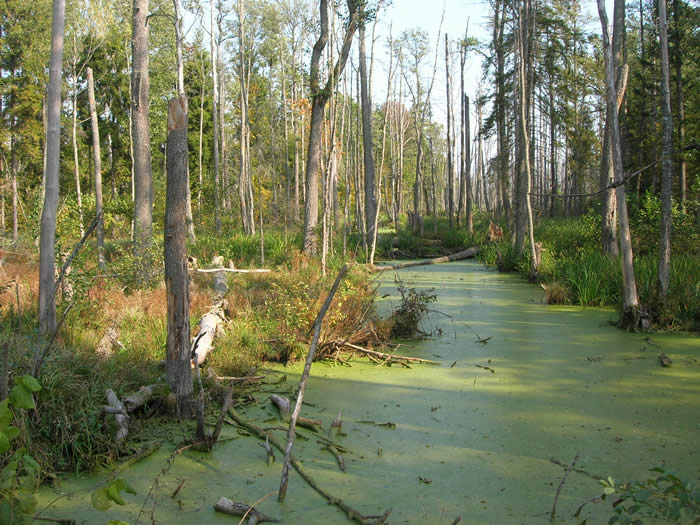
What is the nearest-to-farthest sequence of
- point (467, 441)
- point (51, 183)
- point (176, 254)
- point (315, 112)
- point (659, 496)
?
point (659, 496), point (467, 441), point (176, 254), point (51, 183), point (315, 112)

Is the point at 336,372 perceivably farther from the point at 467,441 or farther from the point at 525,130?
the point at 525,130

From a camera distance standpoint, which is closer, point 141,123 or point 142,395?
point 142,395

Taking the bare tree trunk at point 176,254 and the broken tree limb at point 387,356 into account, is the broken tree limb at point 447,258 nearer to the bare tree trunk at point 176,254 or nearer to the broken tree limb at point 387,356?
the broken tree limb at point 387,356

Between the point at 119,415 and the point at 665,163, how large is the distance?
6232mm

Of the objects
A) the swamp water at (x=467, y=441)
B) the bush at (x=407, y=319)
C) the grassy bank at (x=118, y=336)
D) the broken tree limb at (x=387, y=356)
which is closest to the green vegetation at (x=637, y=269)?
the swamp water at (x=467, y=441)

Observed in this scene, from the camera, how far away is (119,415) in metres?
3.60

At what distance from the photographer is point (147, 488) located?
3.07m

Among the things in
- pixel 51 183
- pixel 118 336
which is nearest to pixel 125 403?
pixel 118 336

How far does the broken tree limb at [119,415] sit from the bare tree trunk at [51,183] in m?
1.69

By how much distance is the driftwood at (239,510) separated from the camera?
273 cm

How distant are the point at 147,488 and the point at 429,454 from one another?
5.53 feet

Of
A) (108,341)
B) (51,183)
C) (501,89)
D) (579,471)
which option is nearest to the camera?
(579,471)

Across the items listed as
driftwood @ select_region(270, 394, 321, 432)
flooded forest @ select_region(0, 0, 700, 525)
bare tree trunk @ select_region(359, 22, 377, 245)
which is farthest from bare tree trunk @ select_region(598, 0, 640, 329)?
bare tree trunk @ select_region(359, 22, 377, 245)

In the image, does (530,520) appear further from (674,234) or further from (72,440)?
(674,234)
